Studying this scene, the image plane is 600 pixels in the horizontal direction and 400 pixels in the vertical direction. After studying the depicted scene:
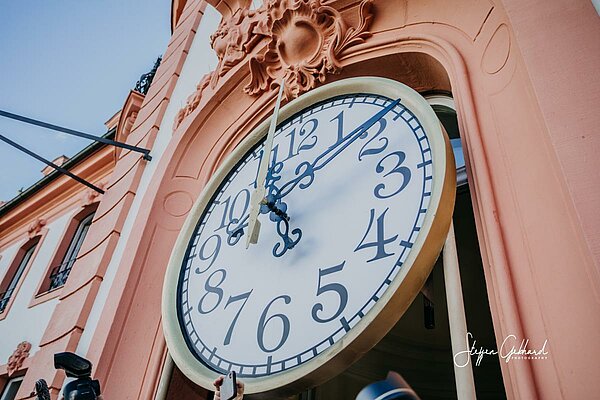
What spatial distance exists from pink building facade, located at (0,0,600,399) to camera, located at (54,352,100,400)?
451mm

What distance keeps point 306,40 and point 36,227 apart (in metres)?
5.66

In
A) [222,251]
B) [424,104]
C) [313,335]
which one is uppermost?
[424,104]

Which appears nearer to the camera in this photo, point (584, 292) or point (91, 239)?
point (584, 292)

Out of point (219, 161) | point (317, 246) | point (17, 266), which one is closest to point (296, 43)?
point (219, 161)

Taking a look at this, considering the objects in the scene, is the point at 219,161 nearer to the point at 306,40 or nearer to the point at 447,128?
the point at 306,40

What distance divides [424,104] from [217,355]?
84 cm

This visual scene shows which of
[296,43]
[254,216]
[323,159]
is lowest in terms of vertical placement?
[254,216]

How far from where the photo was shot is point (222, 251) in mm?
1484

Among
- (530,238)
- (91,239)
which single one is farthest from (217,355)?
(91,239)

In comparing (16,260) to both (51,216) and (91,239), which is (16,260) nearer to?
(51,216)

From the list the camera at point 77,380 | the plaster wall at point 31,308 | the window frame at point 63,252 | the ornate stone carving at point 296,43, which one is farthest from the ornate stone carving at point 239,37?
the window frame at point 63,252

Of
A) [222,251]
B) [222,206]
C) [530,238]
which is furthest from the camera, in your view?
[222,206]

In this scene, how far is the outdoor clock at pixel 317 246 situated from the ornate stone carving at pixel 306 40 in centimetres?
33

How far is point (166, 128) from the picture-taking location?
2.68 meters
